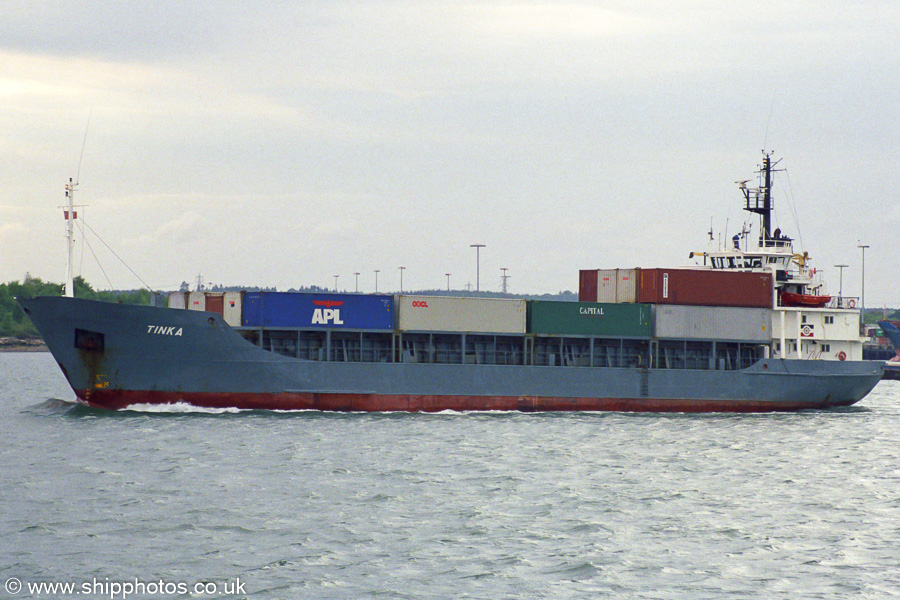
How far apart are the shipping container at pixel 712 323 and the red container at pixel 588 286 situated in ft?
12.1

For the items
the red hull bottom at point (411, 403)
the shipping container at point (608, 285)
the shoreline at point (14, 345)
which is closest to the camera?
the red hull bottom at point (411, 403)

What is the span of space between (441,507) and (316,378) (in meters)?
16.4

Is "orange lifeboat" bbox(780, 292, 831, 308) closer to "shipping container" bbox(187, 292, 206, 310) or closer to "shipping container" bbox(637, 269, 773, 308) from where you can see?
"shipping container" bbox(637, 269, 773, 308)

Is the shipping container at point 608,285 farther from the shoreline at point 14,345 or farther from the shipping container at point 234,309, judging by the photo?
the shoreline at point 14,345

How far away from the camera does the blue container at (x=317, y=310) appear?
38.5 metres

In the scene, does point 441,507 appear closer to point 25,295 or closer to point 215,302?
point 215,302

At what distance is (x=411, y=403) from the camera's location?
128 feet

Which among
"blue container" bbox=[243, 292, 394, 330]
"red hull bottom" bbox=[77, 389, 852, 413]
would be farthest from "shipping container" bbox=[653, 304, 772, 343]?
"blue container" bbox=[243, 292, 394, 330]

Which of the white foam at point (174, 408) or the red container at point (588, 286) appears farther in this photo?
the red container at point (588, 286)

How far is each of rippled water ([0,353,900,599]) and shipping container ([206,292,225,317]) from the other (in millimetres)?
4841

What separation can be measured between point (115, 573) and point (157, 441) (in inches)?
551

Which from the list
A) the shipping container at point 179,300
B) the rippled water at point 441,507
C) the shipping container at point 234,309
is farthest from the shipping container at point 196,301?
the rippled water at point 441,507

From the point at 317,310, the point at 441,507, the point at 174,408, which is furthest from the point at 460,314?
the point at 441,507

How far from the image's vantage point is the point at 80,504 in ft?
71.0
